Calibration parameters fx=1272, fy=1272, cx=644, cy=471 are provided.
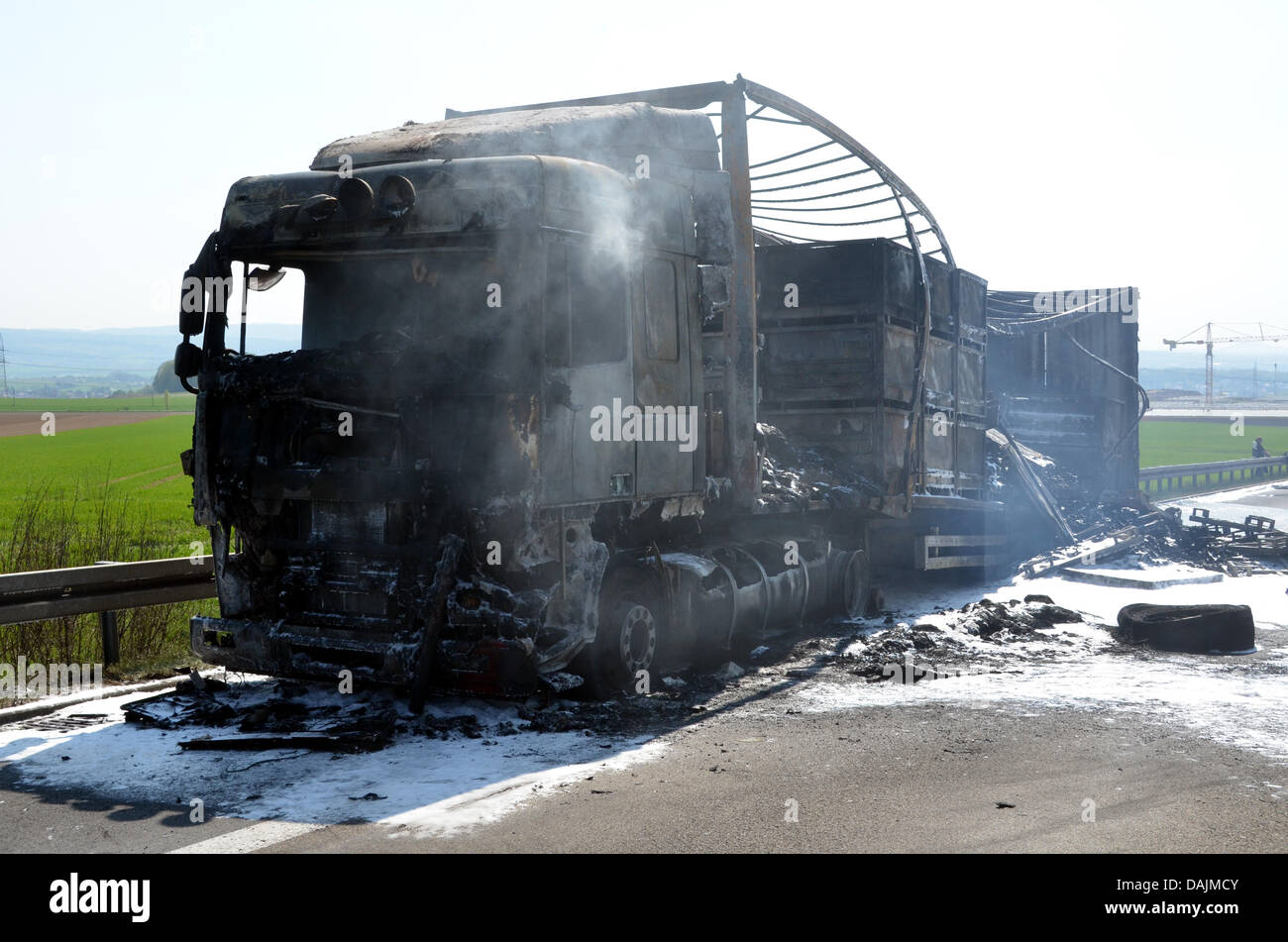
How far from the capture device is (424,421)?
24.8 feet

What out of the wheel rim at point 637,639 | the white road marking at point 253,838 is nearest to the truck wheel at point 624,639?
the wheel rim at point 637,639

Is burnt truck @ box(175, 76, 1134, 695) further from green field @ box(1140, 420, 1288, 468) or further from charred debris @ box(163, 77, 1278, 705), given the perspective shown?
green field @ box(1140, 420, 1288, 468)

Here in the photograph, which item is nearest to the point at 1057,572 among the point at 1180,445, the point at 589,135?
the point at 589,135

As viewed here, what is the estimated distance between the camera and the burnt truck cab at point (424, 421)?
7488mm

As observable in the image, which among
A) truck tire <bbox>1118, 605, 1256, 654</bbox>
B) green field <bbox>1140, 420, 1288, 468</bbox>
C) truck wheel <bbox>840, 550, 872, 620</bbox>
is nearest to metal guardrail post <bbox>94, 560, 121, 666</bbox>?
truck wheel <bbox>840, 550, 872, 620</bbox>

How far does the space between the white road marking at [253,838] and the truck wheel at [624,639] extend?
296 cm

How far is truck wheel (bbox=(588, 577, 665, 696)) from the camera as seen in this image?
8289mm

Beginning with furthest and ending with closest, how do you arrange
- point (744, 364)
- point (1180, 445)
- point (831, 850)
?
1. point (1180, 445)
2. point (744, 364)
3. point (831, 850)

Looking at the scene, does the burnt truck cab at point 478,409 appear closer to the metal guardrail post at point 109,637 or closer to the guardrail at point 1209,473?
the metal guardrail post at point 109,637

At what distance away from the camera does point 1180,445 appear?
68250 millimetres

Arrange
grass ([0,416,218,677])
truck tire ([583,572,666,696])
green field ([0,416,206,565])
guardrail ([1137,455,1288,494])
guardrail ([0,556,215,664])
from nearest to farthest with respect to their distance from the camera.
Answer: truck tire ([583,572,666,696])
guardrail ([0,556,215,664])
grass ([0,416,218,677])
green field ([0,416,206,565])
guardrail ([1137,455,1288,494])

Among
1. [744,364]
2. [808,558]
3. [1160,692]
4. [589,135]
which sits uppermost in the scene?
[589,135]
